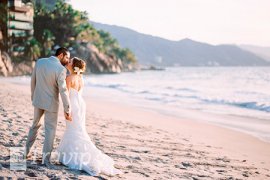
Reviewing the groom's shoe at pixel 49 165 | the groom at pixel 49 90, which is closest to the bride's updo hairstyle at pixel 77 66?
the groom at pixel 49 90

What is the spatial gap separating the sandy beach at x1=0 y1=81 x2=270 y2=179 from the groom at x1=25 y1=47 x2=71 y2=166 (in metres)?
0.57

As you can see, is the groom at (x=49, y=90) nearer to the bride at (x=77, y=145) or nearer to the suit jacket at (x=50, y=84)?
the suit jacket at (x=50, y=84)

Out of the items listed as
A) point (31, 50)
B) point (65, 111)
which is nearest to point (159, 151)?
point (65, 111)

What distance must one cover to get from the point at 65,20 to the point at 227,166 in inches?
2707

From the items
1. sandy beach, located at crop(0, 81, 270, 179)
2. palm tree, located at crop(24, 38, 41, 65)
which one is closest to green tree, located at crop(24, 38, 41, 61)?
palm tree, located at crop(24, 38, 41, 65)

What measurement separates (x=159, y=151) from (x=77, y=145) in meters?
2.47

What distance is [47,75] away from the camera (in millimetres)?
4863

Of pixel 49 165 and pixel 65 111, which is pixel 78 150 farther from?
pixel 65 111

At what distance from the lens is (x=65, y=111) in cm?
493

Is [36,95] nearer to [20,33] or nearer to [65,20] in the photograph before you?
[20,33]

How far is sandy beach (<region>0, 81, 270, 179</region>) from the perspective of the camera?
538 centimetres

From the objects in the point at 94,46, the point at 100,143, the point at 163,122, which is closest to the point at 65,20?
the point at 94,46

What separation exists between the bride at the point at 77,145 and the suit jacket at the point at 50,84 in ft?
1.10

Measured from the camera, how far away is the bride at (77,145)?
5102 millimetres
